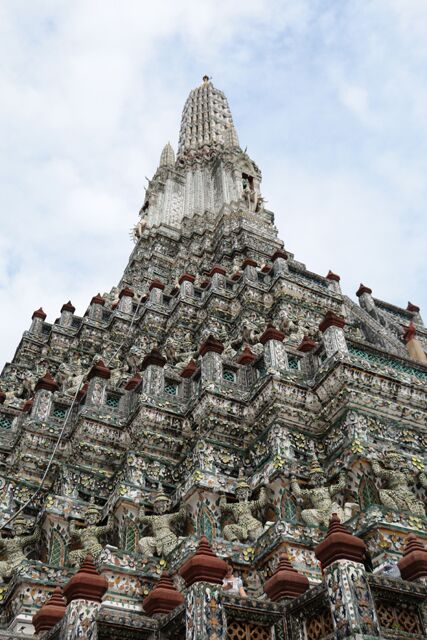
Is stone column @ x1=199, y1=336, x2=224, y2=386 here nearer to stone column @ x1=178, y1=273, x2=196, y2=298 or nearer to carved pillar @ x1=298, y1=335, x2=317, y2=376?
carved pillar @ x1=298, y1=335, x2=317, y2=376

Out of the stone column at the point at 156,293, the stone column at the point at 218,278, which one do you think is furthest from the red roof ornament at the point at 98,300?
the stone column at the point at 218,278

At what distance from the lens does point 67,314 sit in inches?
1055

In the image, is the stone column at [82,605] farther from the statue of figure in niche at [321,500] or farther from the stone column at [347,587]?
the statue of figure in niche at [321,500]

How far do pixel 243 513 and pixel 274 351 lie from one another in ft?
12.4

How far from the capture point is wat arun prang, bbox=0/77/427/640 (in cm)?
639

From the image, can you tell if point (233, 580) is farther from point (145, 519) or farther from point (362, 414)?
point (362, 414)

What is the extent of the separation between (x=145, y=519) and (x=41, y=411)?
464 cm

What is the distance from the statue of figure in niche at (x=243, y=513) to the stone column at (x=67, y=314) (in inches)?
629

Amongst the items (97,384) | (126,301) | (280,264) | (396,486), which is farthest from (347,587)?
(126,301)

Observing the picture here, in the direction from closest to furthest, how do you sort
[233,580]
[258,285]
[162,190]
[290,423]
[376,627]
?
[376,627], [233,580], [290,423], [258,285], [162,190]

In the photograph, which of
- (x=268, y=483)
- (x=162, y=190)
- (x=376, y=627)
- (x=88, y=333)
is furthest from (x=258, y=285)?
(x=162, y=190)

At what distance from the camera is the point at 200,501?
438 inches

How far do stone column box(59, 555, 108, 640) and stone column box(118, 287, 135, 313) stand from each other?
1868 centimetres

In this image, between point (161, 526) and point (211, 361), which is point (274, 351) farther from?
point (161, 526)
